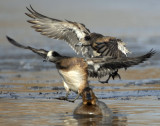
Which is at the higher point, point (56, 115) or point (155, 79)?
point (155, 79)

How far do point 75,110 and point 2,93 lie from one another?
3.01 m

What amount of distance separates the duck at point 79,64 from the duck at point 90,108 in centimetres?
33

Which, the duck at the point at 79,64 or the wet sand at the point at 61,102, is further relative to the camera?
the duck at the point at 79,64

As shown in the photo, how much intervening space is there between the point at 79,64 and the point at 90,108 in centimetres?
89

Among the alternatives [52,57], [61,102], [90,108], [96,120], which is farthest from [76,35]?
[96,120]

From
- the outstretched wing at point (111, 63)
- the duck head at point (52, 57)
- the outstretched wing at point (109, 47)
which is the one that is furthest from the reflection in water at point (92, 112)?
the outstretched wing at point (109, 47)

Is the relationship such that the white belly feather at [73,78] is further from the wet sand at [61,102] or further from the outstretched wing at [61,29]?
the outstretched wing at [61,29]

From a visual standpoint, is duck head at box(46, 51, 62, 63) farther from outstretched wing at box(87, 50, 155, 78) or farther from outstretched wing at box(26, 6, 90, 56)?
outstretched wing at box(26, 6, 90, 56)

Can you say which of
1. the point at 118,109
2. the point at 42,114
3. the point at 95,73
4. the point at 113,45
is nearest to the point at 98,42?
the point at 113,45

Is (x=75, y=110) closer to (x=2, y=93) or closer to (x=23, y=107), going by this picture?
(x=23, y=107)

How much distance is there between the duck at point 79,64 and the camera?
9.77m

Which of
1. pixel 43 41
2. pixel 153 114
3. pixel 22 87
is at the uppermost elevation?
pixel 43 41

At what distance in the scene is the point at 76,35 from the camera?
1177 cm

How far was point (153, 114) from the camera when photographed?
9.27 m
